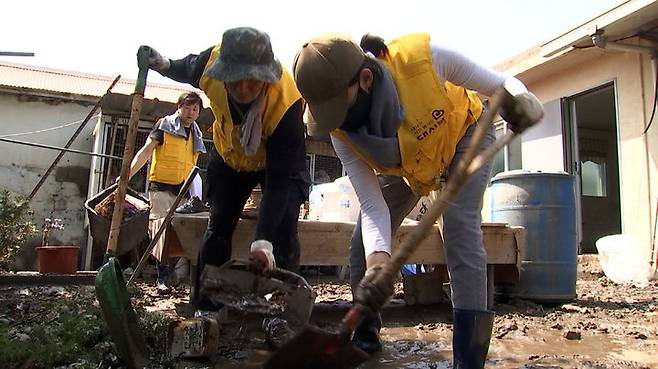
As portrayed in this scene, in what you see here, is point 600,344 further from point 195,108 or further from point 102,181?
point 102,181

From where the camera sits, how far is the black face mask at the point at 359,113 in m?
1.84

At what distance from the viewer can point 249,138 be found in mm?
2422

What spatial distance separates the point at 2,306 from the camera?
11.6ft

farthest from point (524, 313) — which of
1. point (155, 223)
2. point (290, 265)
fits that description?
point (155, 223)

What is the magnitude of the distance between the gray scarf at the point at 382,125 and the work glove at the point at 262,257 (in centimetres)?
63

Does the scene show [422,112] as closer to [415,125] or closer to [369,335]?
[415,125]

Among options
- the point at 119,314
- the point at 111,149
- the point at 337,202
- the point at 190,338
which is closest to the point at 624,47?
the point at 337,202

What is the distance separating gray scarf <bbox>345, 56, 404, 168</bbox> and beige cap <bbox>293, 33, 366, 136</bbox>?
0.13m

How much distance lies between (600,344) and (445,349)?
0.89m

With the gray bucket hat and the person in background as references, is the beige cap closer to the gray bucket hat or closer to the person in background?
the gray bucket hat

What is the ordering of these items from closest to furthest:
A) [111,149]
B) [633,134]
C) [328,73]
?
[328,73] → [633,134] → [111,149]

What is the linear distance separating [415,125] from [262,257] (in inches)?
33.8

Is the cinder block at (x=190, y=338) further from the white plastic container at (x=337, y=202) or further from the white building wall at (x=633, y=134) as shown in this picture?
the white building wall at (x=633, y=134)

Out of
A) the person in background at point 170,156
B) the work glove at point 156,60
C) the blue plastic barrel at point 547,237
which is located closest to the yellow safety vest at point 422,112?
the work glove at point 156,60
